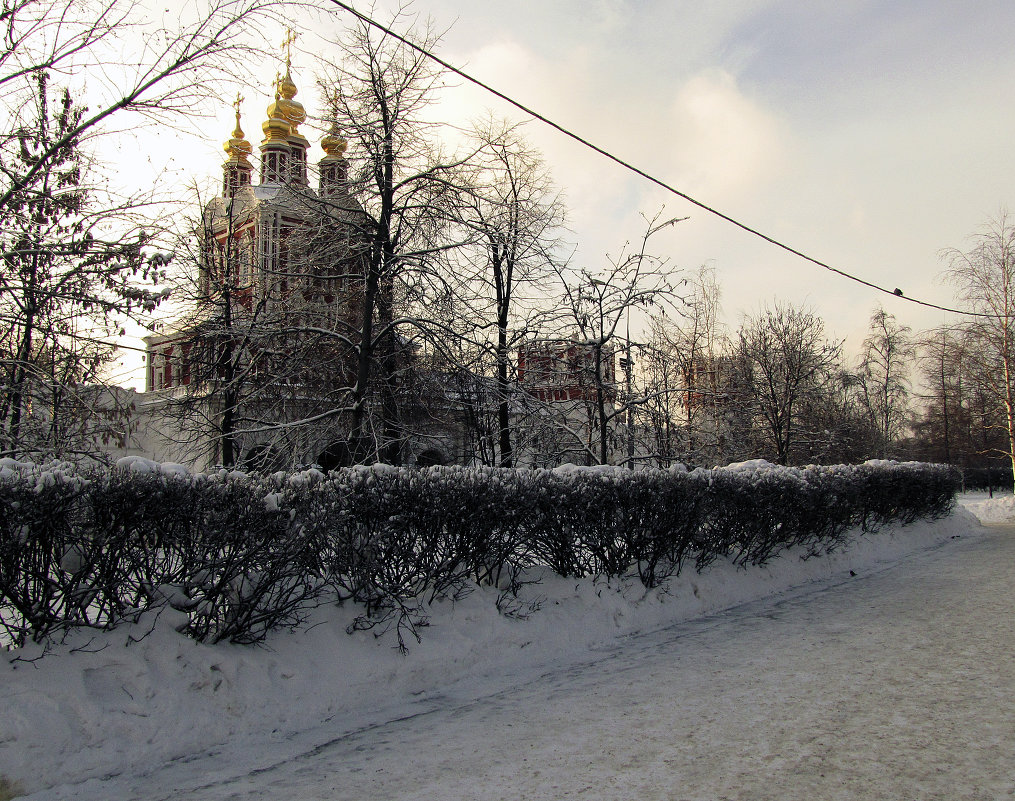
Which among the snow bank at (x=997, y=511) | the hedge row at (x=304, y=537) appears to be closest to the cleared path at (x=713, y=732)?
the hedge row at (x=304, y=537)

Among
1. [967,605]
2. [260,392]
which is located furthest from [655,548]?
[260,392]

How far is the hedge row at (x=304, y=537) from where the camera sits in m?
3.78

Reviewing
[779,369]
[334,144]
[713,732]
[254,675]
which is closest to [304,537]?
[254,675]

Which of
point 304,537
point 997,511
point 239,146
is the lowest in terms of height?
point 997,511

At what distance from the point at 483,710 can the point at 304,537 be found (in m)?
1.62

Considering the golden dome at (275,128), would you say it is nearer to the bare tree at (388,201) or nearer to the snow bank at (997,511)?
the bare tree at (388,201)

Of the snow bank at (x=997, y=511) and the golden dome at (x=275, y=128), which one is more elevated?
the golden dome at (x=275, y=128)

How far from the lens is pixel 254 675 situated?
171 inches

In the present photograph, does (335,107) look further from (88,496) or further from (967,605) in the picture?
(967,605)

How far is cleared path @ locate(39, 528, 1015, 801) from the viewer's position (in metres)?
3.38

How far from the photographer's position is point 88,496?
12.5 feet

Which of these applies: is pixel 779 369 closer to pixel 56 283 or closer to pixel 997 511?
pixel 997 511

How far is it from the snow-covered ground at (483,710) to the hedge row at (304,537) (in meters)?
0.22

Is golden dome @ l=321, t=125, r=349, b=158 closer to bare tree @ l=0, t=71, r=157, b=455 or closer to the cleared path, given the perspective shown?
bare tree @ l=0, t=71, r=157, b=455
